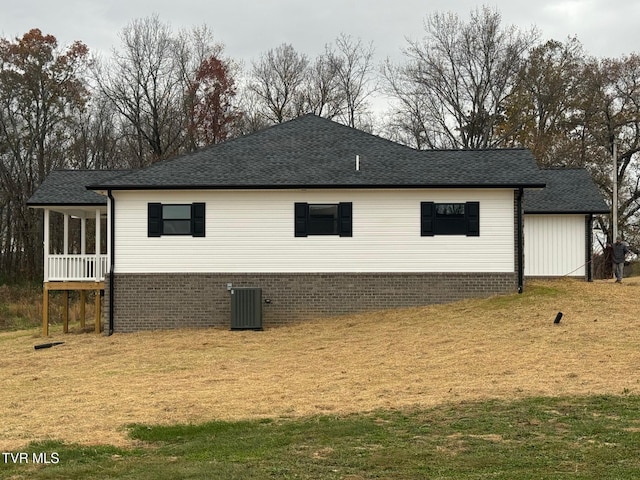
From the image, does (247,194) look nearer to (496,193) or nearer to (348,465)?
(496,193)

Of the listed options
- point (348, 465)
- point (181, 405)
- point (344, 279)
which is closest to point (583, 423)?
point (348, 465)

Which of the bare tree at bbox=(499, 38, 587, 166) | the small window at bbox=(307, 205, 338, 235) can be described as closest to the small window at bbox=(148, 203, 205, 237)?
the small window at bbox=(307, 205, 338, 235)

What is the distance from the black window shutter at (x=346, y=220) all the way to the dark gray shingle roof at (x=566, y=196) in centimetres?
613

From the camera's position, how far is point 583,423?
10.3 m

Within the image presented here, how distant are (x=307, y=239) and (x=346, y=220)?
1.22 m

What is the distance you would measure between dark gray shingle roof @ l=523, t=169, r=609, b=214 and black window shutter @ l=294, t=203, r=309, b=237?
7276mm

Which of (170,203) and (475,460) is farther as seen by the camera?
(170,203)

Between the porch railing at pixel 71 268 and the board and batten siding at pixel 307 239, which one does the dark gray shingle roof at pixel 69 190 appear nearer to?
the porch railing at pixel 71 268

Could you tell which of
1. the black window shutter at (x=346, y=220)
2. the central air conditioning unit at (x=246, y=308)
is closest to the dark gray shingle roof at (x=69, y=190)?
the central air conditioning unit at (x=246, y=308)

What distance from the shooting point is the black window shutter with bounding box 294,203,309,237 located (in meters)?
23.5

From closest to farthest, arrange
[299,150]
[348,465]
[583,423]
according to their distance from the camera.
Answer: [348,465] → [583,423] → [299,150]

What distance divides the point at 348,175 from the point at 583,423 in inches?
561

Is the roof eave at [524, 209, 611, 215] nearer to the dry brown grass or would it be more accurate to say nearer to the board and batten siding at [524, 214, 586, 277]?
the board and batten siding at [524, 214, 586, 277]

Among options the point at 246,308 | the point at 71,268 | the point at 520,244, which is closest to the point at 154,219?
the point at 71,268
